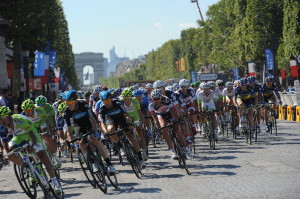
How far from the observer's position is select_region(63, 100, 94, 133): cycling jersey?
11414 mm

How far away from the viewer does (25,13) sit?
3506cm

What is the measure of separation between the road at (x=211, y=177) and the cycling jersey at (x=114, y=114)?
1.15 metres

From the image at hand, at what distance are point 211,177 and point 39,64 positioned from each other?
2487 cm

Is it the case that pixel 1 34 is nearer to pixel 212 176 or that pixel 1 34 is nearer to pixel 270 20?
pixel 212 176

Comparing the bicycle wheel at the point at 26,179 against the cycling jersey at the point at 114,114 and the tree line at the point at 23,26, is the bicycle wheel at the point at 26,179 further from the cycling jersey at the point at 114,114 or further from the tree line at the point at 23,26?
the tree line at the point at 23,26

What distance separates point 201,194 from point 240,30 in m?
51.9

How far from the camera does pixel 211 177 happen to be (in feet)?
38.0

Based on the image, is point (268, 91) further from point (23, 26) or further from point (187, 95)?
point (23, 26)

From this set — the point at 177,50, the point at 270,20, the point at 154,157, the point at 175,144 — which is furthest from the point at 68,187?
the point at 177,50

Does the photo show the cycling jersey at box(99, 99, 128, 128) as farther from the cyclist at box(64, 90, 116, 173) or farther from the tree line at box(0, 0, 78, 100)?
the tree line at box(0, 0, 78, 100)

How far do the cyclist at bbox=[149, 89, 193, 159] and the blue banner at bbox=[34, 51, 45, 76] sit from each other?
21901 millimetres

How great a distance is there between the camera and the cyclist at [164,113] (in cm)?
1291

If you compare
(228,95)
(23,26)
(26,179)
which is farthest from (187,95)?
(23,26)

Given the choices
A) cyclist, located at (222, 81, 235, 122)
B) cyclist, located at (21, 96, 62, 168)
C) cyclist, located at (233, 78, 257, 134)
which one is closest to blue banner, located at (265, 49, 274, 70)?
cyclist, located at (222, 81, 235, 122)
